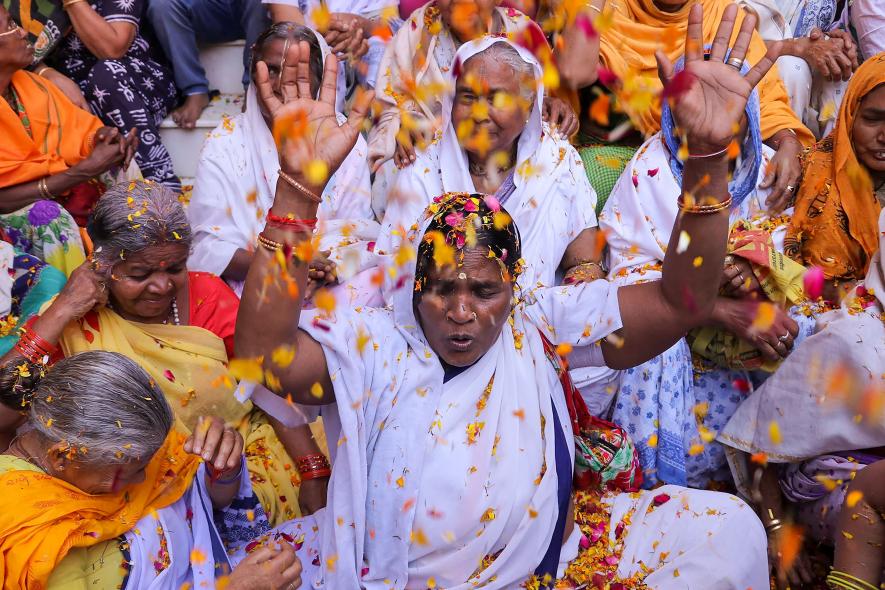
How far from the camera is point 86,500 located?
7.95ft

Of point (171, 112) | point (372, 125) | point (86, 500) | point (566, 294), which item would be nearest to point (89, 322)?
point (86, 500)

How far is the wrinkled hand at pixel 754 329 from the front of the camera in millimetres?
3494

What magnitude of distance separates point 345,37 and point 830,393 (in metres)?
3.21

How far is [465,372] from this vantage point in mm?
2611

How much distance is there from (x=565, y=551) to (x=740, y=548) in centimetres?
58

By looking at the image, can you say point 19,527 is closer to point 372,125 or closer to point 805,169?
point 372,125

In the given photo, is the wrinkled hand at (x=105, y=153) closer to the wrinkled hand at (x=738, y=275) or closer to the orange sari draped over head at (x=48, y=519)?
the orange sari draped over head at (x=48, y=519)

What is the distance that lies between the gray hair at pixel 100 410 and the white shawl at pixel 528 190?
5.15 feet

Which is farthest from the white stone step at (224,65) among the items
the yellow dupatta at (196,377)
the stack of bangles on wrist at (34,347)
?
the stack of bangles on wrist at (34,347)

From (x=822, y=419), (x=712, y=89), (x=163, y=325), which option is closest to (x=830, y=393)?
(x=822, y=419)

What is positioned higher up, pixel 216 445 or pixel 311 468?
pixel 216 445

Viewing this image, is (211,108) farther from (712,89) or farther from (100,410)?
(712,89)

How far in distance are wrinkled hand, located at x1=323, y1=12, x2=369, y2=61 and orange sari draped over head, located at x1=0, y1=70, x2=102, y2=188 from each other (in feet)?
4.49

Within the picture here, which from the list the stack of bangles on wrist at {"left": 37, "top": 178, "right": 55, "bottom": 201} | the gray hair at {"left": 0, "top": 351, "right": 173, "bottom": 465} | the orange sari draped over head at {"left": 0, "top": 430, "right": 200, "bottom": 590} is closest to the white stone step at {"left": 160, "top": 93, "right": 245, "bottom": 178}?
the stack of bangles on wrist at {"left": 37, "top": 178, "right": 55, "bottom": 201}
